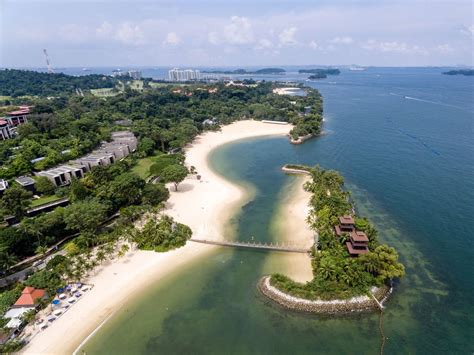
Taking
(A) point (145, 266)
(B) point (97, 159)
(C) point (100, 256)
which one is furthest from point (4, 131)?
(A) point (145, 266)

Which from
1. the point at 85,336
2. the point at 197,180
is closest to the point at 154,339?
the point at 85,336

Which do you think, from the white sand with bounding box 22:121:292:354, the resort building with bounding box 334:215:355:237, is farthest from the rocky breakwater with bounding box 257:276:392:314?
the white sand with bounding box 22:121:292:354

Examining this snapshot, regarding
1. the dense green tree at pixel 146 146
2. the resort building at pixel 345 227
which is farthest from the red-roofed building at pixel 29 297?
the dense green tree at pixel 146 146

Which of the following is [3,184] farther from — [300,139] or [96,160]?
[300,139]

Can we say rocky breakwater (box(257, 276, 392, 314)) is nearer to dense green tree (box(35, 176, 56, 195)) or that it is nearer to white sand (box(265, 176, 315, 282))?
white sand (box(265, 176, 315, 282))

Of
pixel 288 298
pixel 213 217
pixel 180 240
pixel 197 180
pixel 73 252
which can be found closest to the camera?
pixel 288 298

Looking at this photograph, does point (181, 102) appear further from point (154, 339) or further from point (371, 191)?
point (154, 339)

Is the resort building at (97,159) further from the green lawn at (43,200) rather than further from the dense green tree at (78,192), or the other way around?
the dense green tree at (78,192)
